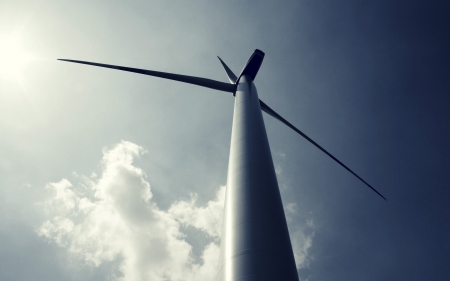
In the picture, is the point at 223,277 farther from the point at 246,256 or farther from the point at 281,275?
the point at 281,275

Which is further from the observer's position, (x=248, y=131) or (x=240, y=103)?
(x=240, y=103)

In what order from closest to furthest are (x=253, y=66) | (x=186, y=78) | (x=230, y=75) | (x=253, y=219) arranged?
(x=253, y=219) → (x=186, y=78) → (x=253, y=66) → (x=230, y=75)

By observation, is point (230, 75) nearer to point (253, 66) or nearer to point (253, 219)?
point (253, 66)

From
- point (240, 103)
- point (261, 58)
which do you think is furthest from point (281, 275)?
point (261, 58)

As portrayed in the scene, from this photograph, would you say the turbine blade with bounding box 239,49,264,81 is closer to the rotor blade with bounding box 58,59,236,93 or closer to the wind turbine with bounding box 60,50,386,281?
the rotor blade with bounding box 58,59,236,93

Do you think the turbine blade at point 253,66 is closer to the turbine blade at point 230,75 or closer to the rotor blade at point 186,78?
the rotor blade at point 186,78

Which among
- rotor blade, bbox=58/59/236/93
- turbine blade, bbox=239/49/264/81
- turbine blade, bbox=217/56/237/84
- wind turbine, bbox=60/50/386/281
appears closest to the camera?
wind turbine, bbox=60/50/386/281

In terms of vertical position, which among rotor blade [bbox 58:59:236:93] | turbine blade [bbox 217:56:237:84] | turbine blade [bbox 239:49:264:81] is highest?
turbine blade [bbox 217:56:237:84]

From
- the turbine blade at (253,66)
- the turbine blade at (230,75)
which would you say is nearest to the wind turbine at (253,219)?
the turbine blade at (253,66)

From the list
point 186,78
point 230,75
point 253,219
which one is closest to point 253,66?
Answer: point 230,75

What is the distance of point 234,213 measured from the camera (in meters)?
8.74

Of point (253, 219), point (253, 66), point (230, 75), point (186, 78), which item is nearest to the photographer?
point (253, 219)

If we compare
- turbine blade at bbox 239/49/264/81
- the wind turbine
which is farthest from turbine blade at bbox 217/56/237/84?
the wind turbine

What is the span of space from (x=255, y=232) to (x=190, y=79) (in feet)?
52.0
